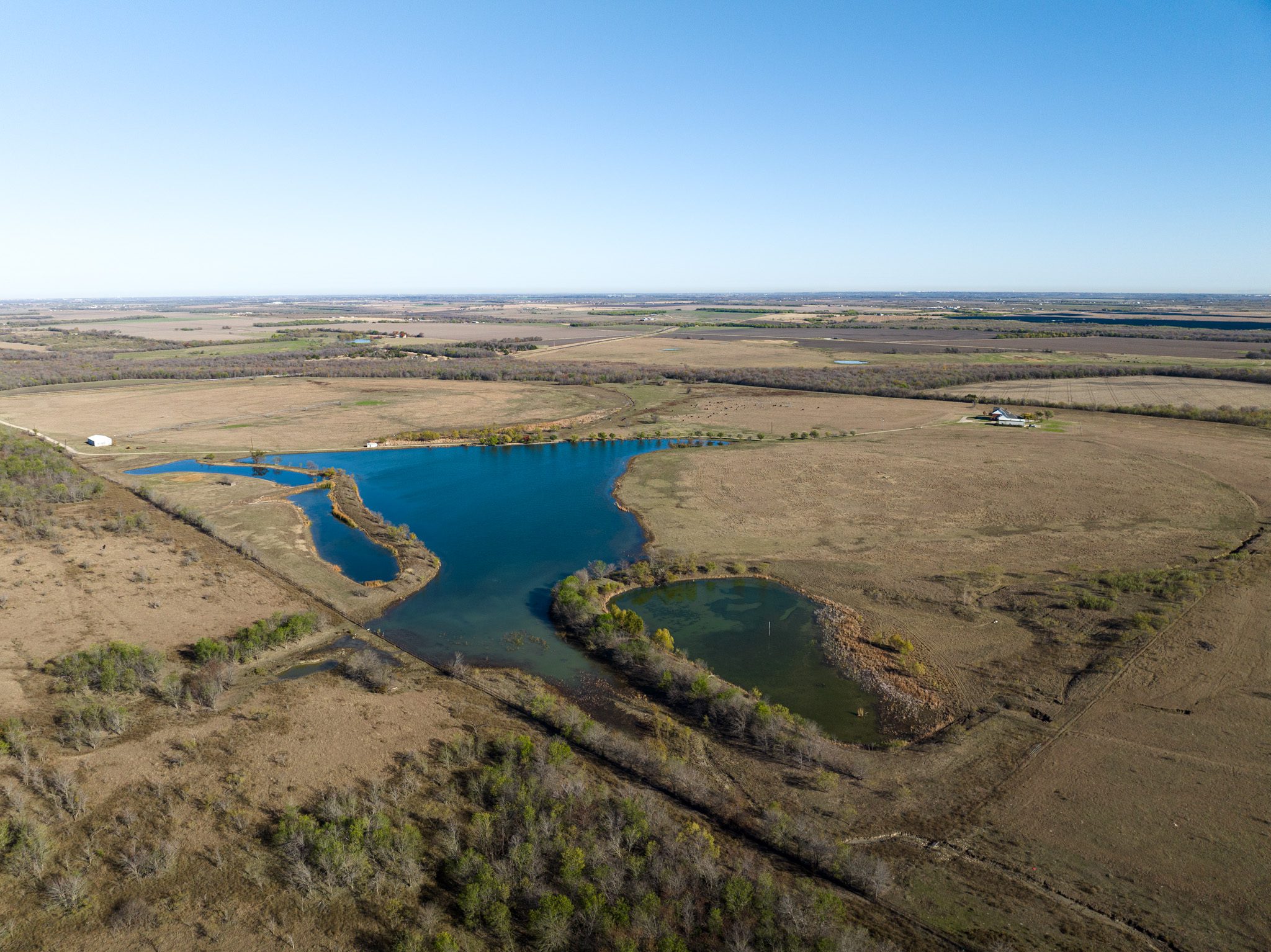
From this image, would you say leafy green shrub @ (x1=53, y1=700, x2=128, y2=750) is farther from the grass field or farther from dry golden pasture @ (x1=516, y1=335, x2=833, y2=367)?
dry golden pasture @ (x1=516, y1=335, x2=833, y2=367)

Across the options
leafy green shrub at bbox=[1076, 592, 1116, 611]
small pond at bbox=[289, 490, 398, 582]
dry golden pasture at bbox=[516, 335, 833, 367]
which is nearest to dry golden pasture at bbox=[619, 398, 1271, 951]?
leafy green shrub at bbox=[1076, 592, 1116, 611]

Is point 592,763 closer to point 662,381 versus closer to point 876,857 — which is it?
point 876,857

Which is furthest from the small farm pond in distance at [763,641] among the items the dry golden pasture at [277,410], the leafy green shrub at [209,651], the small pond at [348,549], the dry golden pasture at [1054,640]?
the dry golden pasture at [277,410]

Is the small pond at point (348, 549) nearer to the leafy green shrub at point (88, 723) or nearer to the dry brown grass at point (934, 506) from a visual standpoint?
the leafy green shrub at point (88, 723)

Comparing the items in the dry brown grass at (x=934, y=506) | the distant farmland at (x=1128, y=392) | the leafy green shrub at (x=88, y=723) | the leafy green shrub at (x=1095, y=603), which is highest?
the distant farmland at (x=1128, y=392)

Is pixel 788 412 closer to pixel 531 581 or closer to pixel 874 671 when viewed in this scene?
pixel 531 581

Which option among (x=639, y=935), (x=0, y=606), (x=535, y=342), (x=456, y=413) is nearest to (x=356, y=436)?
(x=456, y=413)
